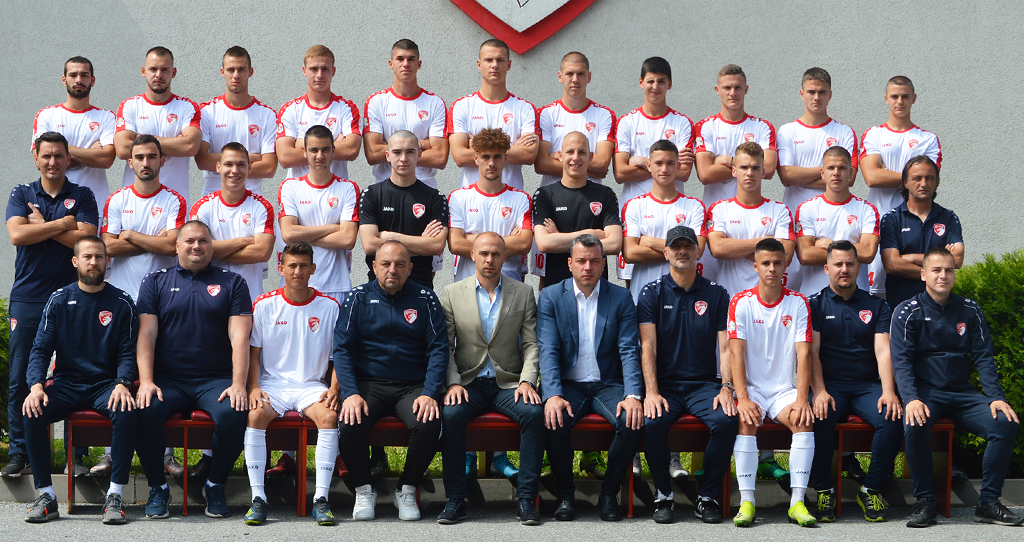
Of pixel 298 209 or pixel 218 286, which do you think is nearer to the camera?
pixel 218 286

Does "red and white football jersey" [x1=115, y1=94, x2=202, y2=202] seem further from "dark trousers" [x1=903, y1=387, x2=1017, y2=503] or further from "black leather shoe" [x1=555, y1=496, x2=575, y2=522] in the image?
"dark trousers" [x1=903, y1=387, x2=1017, y2=503]

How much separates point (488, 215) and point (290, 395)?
1.95 metres

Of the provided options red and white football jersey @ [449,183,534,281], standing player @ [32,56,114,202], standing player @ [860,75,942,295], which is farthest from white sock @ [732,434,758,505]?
standing player @ [32,56,114,202]

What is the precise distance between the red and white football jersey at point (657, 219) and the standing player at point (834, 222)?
2.57 feet

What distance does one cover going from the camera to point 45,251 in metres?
6.84

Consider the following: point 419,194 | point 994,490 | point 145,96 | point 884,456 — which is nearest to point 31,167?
point 145,96

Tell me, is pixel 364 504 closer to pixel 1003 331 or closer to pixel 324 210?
pixel 324 210

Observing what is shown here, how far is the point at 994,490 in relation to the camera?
6070 millimetres

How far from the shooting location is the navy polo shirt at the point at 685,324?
648 centimetres

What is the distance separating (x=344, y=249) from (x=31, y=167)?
171 inches

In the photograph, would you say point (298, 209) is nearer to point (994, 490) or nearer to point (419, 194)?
point (419, 194)

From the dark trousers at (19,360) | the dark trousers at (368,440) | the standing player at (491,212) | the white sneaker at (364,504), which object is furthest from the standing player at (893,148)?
the dark trousers at (19,360)

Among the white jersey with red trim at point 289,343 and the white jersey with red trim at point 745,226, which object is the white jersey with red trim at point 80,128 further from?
the white jersey with red trim at point 745,226

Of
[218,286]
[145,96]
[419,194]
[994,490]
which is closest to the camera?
[994,490]
